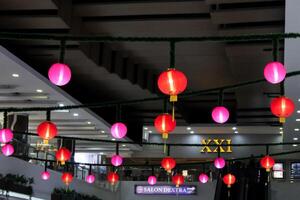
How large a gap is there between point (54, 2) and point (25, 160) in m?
9.32

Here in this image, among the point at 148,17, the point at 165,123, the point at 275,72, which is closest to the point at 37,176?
the point at 148,17

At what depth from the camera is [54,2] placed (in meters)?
8.66

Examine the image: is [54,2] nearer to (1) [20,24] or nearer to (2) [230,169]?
(1) [20,24]

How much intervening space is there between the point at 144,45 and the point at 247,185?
10.7 meters

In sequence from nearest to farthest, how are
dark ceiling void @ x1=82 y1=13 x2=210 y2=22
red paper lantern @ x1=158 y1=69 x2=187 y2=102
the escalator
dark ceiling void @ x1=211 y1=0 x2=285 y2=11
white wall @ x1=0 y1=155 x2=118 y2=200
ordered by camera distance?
red paper lantern @ x1=158 y1=69 x2=187 y2=102, dark ceiling void @ x1=211 y1=0 x2=285 y2=11, dark ceiling void @ x1=82 y1=13 x2=210 y2=22, white wall @ x1=0 y1=155 x2=118 y2=200, the escalator

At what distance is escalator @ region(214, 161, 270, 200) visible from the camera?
20.1 meters

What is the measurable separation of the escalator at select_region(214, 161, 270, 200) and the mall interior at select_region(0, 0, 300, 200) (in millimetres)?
46

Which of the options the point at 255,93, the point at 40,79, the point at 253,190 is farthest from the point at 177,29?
the point at 253,190

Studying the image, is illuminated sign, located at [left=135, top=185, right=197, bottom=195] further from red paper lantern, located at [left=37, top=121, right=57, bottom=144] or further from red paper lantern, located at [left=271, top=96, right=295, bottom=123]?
red paper lantern, located at [left=271, top=96, right=295, bottom=123]

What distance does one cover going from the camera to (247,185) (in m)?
20.7

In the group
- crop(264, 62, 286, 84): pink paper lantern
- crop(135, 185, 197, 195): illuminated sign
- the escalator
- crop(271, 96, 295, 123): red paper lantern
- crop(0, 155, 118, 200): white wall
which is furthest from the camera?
crop(135, 185, 197, 195): illuminated sign

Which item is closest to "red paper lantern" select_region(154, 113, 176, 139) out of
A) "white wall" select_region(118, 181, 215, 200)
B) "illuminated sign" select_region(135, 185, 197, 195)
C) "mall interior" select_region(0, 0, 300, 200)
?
"mall interior" select_region(0, 0, 300, 200)

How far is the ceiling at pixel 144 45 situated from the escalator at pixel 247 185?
174 inches

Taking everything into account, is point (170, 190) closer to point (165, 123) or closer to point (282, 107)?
point (165, 123)
